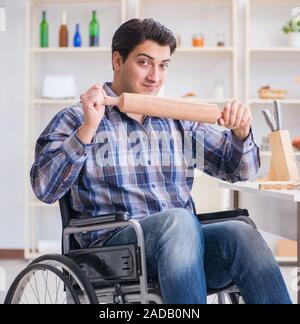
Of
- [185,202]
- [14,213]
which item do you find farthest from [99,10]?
[185,202]

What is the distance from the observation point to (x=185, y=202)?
6.21 ft

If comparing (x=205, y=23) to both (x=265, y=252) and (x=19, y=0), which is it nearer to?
(x=19, y=0)

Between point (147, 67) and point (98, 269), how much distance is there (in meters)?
0.53

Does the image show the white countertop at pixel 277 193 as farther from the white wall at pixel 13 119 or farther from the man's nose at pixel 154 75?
the white wall at pixel 13 119

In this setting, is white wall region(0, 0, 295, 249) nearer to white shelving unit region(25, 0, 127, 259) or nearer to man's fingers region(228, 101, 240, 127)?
white shelving unit region(25, 0, 127, 259)

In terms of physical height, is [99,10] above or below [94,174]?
above

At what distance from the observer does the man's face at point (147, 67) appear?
1851mm

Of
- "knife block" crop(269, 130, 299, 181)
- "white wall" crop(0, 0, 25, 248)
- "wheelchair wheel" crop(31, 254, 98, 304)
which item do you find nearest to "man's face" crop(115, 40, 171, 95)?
"wheelchair wheel" crop(31, 254, 98, 304)

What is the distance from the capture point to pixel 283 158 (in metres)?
2.39

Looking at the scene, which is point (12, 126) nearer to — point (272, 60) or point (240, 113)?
point (272, 60)

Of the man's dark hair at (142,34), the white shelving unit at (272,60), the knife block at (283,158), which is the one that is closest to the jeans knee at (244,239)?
the man's dark hair at (142,34)

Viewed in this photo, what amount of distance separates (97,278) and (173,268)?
31cm

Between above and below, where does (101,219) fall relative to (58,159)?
below

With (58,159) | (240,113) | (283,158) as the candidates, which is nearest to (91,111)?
(58,159)
